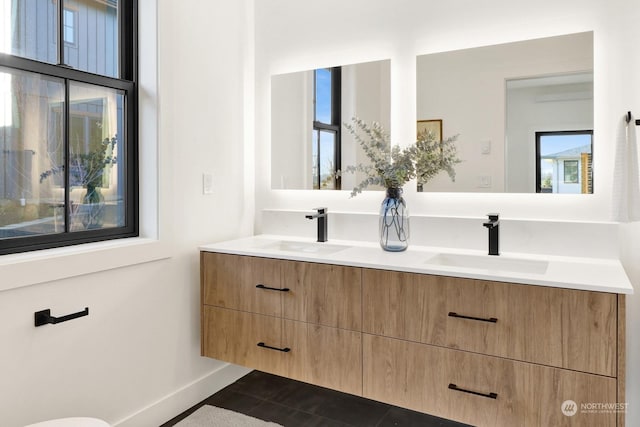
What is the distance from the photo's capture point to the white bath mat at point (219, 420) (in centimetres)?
216

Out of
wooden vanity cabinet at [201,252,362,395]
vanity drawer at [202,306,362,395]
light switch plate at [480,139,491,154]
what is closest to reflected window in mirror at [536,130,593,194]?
light switch plate at [480,139,491,154]

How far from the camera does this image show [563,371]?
151 centimetres

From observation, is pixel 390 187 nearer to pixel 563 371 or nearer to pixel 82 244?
pixel 563 371

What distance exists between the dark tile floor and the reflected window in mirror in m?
1.21

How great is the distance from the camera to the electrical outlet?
243 centimetres

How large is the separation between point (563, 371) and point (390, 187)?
3.41 ft

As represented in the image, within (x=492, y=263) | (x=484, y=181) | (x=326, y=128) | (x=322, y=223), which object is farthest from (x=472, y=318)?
(x=326, y=128)

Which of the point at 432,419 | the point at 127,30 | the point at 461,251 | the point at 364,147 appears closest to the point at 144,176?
the point at 127,30

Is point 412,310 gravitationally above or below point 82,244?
below

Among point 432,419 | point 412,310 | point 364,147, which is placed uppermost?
point 364,147

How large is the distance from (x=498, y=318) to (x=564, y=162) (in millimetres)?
856

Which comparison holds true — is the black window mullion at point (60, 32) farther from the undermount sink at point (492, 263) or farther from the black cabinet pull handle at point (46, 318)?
the undermount sink at point (492, 263)

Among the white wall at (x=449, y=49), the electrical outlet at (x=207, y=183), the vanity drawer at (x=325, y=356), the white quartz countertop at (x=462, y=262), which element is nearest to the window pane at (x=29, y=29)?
the electrical outlet at (x=207, y=183)

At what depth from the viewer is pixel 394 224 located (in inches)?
84.4
